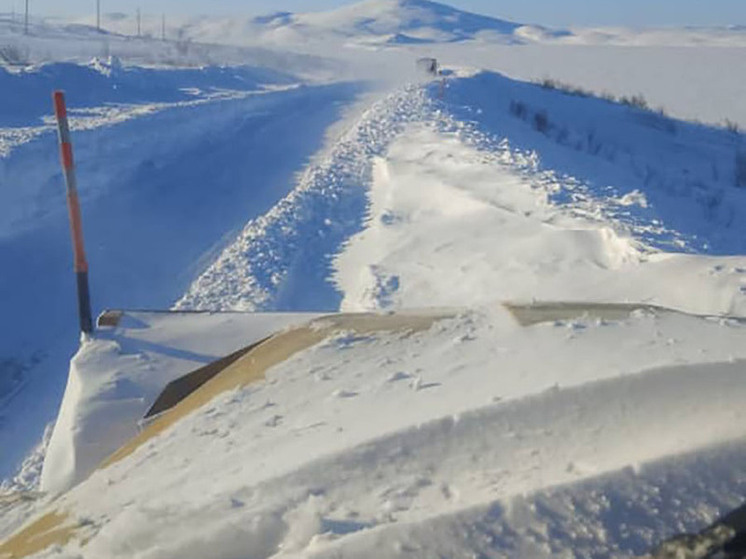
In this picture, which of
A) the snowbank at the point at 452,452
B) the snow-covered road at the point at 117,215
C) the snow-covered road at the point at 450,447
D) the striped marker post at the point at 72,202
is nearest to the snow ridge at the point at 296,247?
the snow-covered road at the point at 117,215

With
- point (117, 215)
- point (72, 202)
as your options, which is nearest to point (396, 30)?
point (117, 215)

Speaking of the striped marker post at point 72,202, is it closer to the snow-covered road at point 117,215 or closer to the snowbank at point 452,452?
the snow-covered road at point 117,215

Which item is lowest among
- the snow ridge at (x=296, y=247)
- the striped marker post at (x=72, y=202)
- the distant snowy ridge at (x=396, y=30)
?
the distant snowy ridge at (x=396, y=30)

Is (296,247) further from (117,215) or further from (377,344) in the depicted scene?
(377,344)

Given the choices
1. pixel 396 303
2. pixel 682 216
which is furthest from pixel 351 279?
pixel 682 216

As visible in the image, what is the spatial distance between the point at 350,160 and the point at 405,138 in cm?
222

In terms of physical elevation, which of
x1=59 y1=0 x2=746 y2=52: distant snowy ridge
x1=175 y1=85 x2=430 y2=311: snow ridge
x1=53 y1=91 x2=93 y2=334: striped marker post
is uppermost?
x1=53 y1=91 x2=93 y2=334: striped marker post

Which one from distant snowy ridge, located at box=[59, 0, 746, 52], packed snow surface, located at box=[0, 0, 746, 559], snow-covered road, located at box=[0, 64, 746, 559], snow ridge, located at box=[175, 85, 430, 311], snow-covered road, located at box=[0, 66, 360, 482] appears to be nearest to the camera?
snow-covered road, located at box=[0, 64, 746, 559]

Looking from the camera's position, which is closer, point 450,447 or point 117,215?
point 450,447

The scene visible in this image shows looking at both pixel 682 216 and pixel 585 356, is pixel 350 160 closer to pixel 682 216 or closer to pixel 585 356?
pixel 682 216

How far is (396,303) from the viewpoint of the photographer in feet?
24.8

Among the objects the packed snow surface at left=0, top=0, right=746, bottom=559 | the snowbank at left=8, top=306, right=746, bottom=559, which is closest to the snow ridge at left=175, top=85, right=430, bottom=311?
the packed snow surface at left=0, top=0, right=746, bottom=559

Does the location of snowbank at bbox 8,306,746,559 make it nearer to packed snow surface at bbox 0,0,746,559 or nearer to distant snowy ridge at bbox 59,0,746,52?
packed snow surface at bbox 0,0,746,559

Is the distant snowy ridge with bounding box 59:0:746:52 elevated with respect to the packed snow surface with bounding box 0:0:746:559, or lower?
lower
